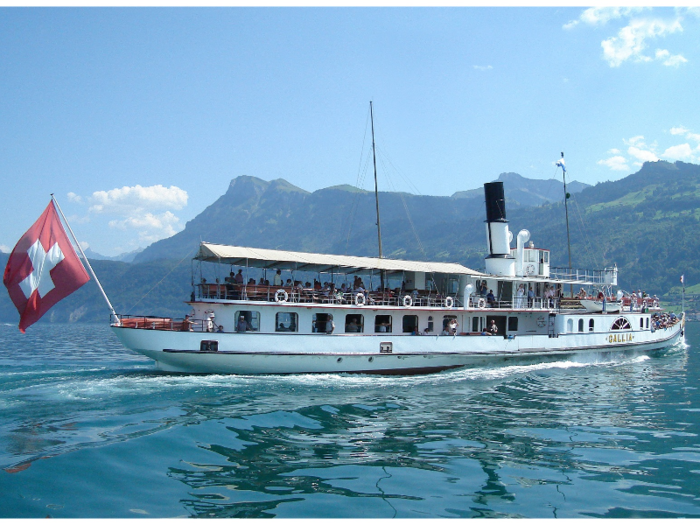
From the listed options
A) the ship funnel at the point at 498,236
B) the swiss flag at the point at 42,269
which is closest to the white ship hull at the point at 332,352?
the swiss flag at the point at 42,269

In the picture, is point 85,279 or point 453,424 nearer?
point 453,424

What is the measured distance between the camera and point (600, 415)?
17391 mm

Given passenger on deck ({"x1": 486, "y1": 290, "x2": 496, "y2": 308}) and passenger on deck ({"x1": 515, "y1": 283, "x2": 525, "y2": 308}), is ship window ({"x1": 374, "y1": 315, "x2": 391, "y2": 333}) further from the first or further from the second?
passenger on deck ({"x1": 515, "y1": 283, "x2": 525, "y2": 308})

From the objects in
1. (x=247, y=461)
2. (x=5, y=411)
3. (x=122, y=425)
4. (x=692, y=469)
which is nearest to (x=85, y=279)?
(x=5, y=411)

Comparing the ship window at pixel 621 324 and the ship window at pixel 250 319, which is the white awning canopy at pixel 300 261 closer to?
the ship window at pixel 250 319

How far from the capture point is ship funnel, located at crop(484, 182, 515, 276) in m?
31.6

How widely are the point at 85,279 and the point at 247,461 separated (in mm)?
12671

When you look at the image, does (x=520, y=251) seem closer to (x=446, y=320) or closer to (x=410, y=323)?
(x=446, y=320)

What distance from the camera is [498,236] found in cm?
3181

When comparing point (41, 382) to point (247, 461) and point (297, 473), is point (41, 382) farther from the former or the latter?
point (297, 473)

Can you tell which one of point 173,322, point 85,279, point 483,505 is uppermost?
point 85,279

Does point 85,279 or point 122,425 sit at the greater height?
point 85,279

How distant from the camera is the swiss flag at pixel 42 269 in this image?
778 inches

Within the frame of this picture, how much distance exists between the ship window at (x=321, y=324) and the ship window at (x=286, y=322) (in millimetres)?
799
